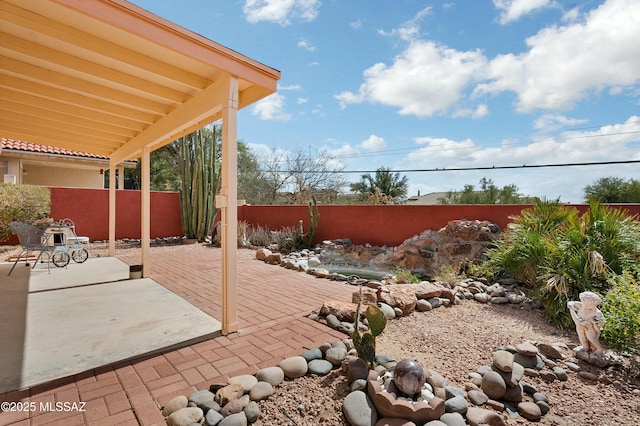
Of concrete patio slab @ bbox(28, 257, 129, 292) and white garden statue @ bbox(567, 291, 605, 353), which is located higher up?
white garden statue @ bbox(567, 291, 605, 353)

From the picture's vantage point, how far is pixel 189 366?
8.40 feet

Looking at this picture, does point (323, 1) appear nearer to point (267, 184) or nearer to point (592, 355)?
point (592, 355)

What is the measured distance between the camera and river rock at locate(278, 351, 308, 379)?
7.92ft

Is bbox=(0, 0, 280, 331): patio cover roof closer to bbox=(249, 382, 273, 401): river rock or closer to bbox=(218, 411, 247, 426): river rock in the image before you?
bbox=(249, 382, 273, 401): river rock

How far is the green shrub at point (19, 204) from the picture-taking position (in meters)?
7.87

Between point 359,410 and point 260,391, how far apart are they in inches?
26.9

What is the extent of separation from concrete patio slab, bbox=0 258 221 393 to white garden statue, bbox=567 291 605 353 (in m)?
3.43

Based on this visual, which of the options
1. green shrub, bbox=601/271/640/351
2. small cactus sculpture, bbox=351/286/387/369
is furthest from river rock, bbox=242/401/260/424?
green shrub, bbox=601/271/640/351

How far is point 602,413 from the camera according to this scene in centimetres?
215

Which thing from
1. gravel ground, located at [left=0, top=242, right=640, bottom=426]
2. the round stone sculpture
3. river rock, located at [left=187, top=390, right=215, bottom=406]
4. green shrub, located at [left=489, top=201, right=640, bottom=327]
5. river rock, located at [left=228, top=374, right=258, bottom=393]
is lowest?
gravel ground, located at [left=0, top=242, right=640, bottom=426]

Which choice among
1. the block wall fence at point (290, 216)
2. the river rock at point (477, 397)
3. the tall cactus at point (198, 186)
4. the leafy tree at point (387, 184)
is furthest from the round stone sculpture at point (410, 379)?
the leafy tree at point (387, 184)

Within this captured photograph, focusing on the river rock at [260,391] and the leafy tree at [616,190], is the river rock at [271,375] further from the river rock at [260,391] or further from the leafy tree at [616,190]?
the leafy tree at [616,190]

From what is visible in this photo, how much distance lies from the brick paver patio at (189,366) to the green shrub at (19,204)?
21.1 feet

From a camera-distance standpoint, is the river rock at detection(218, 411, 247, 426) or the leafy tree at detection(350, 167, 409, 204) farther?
the leafy tree at detection(350, 167, 409, 204)
